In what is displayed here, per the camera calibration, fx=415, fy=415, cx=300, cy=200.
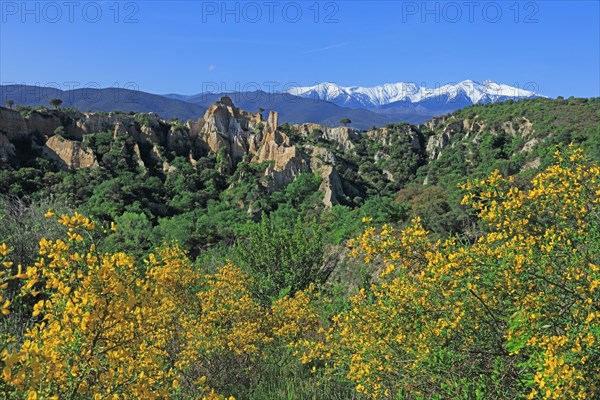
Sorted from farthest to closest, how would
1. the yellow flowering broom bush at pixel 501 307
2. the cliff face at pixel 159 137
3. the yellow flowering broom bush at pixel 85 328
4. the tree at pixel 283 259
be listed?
Result: the cliff face at pixel 159 137 < the tree at pixel 283 259 < the yellow flowering broom bush at pixel 501 307 < the yellow flowering broom bush at pixel 85 328

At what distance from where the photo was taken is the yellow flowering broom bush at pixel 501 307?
4.92 m

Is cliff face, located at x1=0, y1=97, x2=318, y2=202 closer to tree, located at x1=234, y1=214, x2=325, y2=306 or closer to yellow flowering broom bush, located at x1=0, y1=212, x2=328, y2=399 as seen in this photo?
tree, located at x1=234, y1=214, x2=325, y2=306

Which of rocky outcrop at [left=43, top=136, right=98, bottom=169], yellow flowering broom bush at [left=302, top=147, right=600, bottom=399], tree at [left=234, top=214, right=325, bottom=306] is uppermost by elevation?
yellow flowering broom bush at [left=302, top=147, right=600, bottom=399]

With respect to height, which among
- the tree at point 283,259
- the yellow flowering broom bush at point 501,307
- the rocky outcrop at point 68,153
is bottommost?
the tree at point 283,259

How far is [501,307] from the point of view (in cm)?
622

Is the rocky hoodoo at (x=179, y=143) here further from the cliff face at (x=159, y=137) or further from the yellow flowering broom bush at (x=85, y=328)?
the yellow flowering broom bush at (x=85, y=328)

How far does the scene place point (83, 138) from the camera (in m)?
63.2

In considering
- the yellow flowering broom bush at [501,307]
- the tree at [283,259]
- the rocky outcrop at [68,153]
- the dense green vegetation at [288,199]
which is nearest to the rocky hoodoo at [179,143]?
the rocky outcrop at [68,153]

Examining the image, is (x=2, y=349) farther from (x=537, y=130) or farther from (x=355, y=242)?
(x=537, y=130)

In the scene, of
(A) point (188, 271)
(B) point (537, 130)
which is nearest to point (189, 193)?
(A) point (188, 271)

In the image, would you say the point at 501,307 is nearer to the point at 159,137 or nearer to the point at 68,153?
the point at 68,153

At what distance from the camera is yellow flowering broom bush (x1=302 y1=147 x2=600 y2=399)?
4.92 m

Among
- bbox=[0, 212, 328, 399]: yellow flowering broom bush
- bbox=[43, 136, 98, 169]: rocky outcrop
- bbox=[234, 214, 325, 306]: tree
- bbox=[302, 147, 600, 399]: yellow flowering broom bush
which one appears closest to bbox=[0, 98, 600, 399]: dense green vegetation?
bbox=[234, 214, 325, 306]: tree

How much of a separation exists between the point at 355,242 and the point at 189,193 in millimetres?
53998
